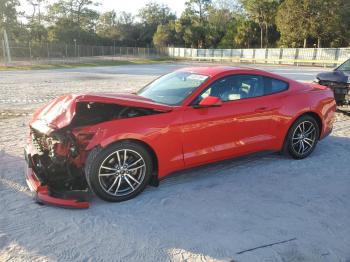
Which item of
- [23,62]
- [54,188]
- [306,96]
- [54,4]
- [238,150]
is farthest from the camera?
[54,4]

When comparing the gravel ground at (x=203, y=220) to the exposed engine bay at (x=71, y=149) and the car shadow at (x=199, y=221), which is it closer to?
the car shadow at (x=199, y=221)

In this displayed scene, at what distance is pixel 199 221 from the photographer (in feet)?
12.7

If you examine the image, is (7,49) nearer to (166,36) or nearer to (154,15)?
(166,36)

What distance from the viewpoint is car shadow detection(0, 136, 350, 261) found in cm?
333

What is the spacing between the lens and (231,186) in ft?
15.7

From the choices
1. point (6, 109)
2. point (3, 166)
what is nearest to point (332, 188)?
point (3, 166)

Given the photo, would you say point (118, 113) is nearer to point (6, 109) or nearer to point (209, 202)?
point (209, 202)

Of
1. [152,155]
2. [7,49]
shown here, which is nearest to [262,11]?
[7,49]

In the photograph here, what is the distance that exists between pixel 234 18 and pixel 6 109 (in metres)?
62.3

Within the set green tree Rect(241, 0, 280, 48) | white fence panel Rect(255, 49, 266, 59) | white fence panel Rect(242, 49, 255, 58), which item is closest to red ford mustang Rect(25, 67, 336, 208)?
white fence panel Rect(255, 49, 266, 59)

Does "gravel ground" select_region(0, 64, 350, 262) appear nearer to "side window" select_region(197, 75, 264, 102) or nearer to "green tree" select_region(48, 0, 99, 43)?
"side window" select_region(197, 75, 264, 102)

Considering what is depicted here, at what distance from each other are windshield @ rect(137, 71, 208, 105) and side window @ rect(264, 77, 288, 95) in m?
1.07

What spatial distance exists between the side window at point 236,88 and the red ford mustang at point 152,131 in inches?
0.6

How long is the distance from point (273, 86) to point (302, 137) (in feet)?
3.34
